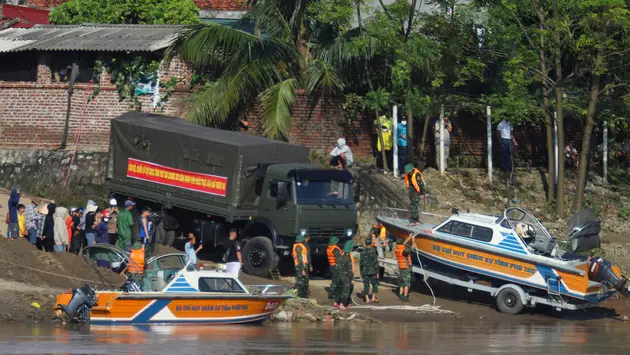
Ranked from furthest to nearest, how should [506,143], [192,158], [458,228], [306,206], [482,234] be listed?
[506,143], [192,158], [306,206], [458,228], [482,234]

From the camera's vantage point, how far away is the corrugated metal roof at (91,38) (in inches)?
1356

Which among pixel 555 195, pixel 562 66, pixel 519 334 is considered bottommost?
pixel 519 334

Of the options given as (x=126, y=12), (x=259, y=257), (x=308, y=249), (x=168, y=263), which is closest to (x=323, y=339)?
(x=168, y=263)

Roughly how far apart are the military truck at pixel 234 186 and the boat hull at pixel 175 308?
3920 millimetres

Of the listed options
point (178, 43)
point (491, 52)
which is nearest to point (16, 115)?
point (178, 43)

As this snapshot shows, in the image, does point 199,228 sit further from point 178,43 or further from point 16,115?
point 16,115

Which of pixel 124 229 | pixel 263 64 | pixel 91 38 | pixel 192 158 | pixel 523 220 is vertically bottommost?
pixel 124 229

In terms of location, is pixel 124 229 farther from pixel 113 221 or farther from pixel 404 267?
pixel 404 267

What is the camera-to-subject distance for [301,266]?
82.4 ft

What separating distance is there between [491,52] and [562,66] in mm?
2378

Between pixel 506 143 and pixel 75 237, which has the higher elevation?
pixel 506 143

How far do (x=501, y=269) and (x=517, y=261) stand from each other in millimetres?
401

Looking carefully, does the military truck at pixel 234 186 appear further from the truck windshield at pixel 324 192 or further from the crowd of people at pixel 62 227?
the crowd of people at pixel 62 227

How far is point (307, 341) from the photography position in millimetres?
20969
